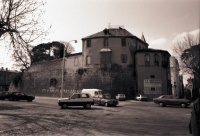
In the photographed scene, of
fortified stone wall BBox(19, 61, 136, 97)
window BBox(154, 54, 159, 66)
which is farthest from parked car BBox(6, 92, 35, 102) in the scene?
window BBox(154, 54, 159, 66)

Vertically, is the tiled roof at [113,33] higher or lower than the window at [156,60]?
higher

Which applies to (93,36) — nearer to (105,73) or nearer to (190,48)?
(105,73)

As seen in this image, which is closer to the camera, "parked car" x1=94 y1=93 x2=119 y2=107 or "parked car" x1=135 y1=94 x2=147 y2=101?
"parked car" x1=94 y1=93 x2=119 y2=107

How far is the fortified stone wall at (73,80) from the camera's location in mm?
49562

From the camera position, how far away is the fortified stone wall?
49.6 metres

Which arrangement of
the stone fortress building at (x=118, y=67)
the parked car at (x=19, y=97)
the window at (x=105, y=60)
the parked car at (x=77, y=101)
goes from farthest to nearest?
the window at (x=105, y=60)
the stone fortress building at (x=118, y=67)
the parked car at (x=19, y=97)
the parked car at (x=77, y=101)

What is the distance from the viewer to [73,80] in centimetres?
5447

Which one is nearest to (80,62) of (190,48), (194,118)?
(190,48)

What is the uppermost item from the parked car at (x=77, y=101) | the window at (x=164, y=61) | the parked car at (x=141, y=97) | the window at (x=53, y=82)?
the window at (x=164, y=61)

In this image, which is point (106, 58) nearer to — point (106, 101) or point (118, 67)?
point (118, 67)

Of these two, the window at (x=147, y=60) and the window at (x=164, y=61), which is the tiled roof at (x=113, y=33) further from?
the window at (x=164, y=61)

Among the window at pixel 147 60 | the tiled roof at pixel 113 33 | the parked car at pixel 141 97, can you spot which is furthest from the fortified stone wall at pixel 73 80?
the tiled roof at pixel 113 33

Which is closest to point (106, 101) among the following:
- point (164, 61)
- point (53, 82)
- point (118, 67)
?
point (118, 67)

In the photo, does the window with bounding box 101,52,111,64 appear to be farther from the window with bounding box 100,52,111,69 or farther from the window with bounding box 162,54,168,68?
the window with bounding box 162,54,168,68
